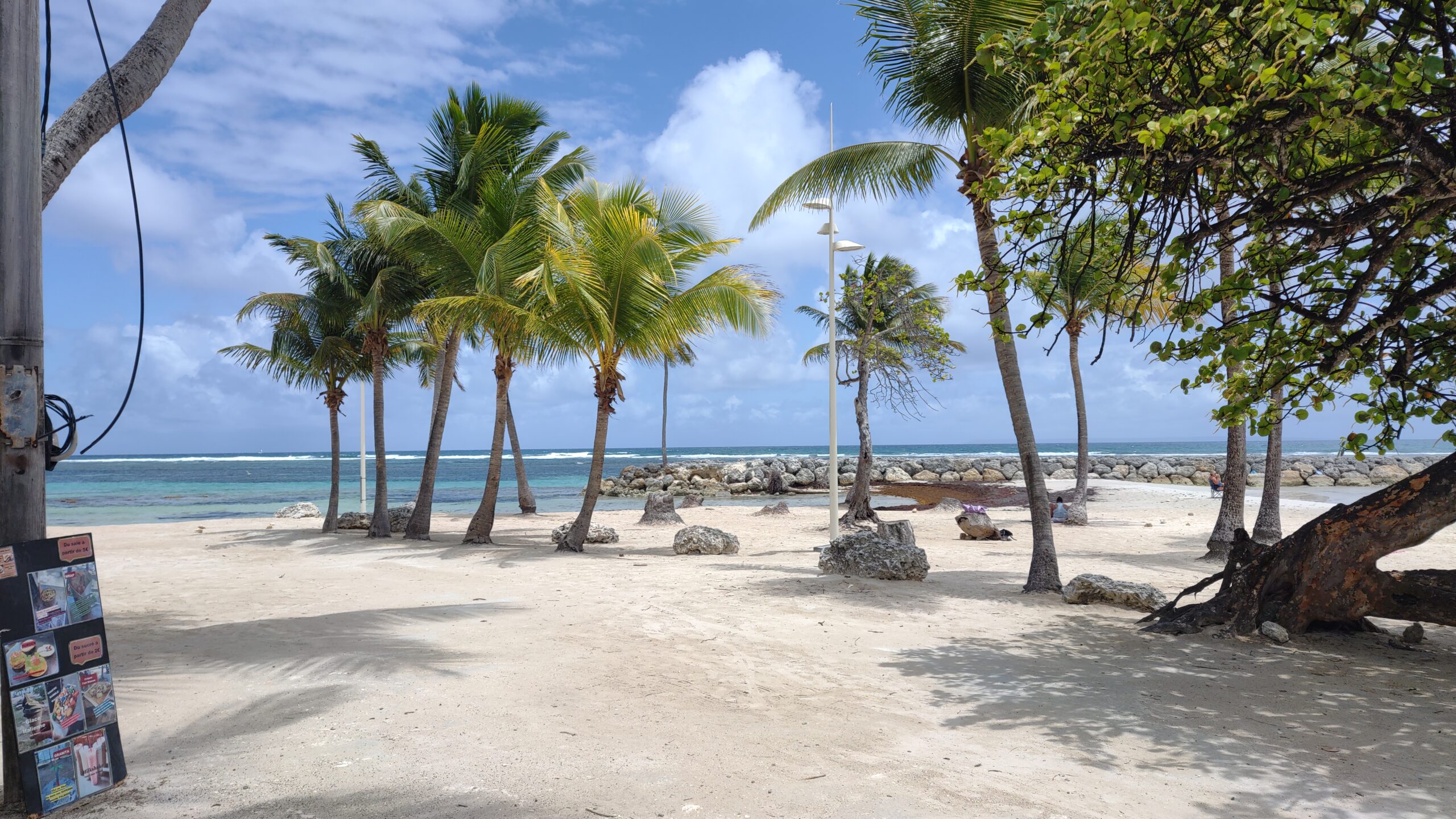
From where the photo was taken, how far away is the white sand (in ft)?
11.5

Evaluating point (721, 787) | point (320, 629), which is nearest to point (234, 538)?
point (320, 629)

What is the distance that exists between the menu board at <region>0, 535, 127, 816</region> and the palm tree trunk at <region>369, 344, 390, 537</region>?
13.3m

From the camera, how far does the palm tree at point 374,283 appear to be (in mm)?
16297

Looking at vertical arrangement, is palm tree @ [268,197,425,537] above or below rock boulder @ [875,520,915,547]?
above

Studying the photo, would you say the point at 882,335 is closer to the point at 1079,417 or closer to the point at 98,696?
the point at 1079,417

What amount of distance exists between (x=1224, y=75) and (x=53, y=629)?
19.7 feet

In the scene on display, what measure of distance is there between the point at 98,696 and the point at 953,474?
42823mm

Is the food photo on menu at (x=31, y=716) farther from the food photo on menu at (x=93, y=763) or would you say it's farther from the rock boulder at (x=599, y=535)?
the rock boulder at (x=599, y=535)

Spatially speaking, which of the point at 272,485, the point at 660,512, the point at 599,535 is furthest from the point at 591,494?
the point at 272,485

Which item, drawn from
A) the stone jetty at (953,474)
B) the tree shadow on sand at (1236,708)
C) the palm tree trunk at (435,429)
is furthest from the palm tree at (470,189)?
the stone jetty at (953,474)

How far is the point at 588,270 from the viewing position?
12.4 metres

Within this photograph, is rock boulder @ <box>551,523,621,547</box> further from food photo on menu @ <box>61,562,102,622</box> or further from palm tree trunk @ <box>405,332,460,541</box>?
food photo on menu @ <box>61,562,102,622</box>

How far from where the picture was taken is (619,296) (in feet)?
42.2

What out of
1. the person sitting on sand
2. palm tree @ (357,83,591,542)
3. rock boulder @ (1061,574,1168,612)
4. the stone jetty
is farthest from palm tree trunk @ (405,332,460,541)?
the stone jetty
